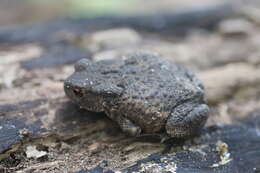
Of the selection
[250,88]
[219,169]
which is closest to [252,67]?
[250,88]

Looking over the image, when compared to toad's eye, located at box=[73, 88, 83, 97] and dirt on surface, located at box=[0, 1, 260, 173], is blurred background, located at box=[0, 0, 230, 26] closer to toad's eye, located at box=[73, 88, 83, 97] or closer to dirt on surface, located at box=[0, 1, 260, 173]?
dirt on surface, located at box=[0, 1, 260, 173]

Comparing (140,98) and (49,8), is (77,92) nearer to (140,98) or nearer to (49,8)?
(140,98)

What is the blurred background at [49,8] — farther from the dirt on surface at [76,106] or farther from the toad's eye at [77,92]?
the toad's eye at [77,92]

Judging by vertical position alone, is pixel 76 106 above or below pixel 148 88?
below

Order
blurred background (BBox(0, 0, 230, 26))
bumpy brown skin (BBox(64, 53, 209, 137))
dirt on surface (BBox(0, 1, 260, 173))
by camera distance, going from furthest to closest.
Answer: blurred background (BBox(0, 0, 230, 26)) → bumpy brown skin (BBox(64, 53, 209, 137)) → dirt on surface (BBox(0, 1, 260, 173))

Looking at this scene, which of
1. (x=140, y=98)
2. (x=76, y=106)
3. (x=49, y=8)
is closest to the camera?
(x=140, y=98)

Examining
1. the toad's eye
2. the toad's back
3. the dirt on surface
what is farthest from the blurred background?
the toad's eye

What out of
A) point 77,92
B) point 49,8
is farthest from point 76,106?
point 49,8
